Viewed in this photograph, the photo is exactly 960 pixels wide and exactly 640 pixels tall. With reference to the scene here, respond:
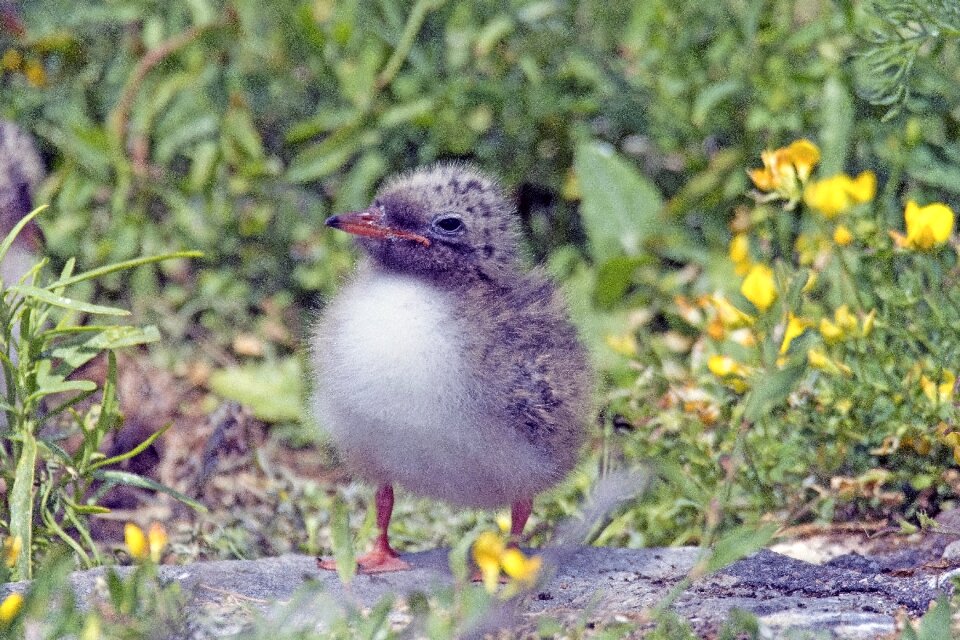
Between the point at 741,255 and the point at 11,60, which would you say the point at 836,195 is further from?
the point at 11,60

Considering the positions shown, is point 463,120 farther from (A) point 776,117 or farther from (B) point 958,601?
(B) point 958,601

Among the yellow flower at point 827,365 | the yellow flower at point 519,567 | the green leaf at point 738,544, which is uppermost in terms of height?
the yellow flower at point 519,567

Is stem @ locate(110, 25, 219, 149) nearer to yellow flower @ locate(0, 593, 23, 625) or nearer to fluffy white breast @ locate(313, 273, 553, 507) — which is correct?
fluffy white breast @ locate(313, 273, 553, 507)

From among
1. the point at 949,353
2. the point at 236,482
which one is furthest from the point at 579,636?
the point at 236,482

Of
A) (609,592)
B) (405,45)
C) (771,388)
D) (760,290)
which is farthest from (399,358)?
(405,45)

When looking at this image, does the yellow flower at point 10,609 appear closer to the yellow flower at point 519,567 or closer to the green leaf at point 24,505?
the green leaf at point 24,505

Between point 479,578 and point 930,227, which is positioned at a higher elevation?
point 930,227

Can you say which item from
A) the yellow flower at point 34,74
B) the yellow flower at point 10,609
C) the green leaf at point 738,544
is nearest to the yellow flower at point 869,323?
the green leaf at point 738,544
